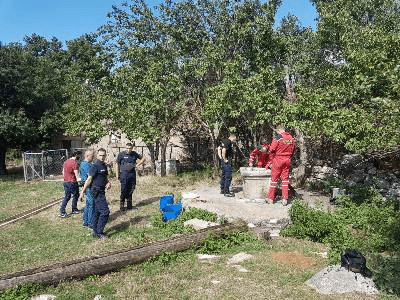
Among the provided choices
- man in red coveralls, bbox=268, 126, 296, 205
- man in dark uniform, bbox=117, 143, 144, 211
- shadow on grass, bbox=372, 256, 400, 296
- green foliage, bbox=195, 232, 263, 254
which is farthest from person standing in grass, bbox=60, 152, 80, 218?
shadow on grass, bbox=372, 256, 400, 296

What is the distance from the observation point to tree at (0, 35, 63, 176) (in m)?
20.3

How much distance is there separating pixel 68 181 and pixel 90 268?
4.64 metres

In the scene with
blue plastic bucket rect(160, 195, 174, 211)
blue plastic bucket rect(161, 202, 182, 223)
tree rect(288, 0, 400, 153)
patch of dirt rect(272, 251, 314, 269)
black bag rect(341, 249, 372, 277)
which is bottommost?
patch of dirt rect(272, 251, 314, 269)

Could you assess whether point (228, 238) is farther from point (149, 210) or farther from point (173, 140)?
point (173, 140)

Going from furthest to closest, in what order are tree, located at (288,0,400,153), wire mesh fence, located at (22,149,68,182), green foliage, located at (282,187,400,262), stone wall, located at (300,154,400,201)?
wire mesh fence, located at (22,149,68,182)
stone wall, located at (300,154,400,201)
tree, located at (288,0,400,153)
green foliage, located at (282,187,400,262)

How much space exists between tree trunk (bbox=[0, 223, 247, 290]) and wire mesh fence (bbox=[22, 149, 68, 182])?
13629mm

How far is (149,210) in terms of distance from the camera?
33.8 feet

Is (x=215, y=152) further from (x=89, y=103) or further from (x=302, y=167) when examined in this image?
(x=89, y=103)

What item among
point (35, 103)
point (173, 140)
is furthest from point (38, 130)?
point (173, 140)

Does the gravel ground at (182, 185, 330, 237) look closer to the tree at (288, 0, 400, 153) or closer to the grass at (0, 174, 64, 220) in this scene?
the tree at (288, 0, 400, 153)

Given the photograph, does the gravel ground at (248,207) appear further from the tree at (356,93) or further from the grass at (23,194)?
the grass at (23,194)

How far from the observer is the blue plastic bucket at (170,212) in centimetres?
895

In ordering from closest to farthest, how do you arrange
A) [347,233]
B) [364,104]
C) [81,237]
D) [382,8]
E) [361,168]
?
[347,233] → [81,237] → [364,104] → [361,168] → [382,8]

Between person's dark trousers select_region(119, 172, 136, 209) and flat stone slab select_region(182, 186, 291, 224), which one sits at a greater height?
person's dark trousers select_region(119, 172, 136, 209)
